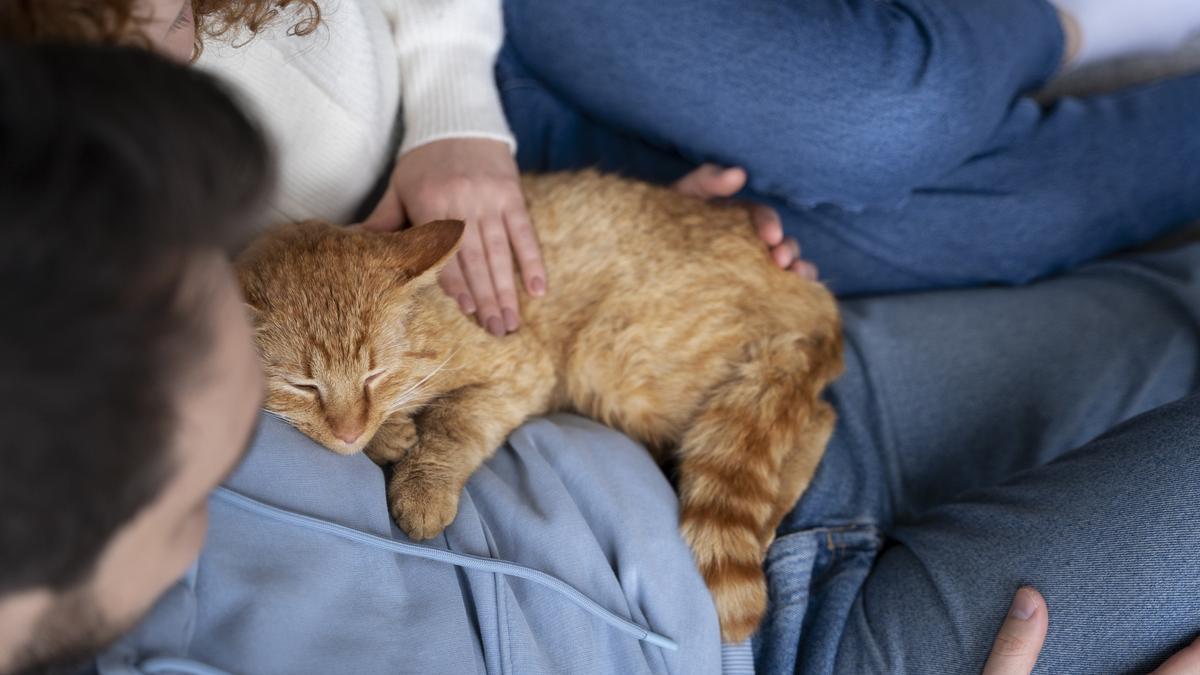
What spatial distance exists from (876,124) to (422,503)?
103 cm

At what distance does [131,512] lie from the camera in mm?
573

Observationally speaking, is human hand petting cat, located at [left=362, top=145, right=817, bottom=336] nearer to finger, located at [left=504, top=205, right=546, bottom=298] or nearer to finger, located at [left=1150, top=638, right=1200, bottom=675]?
finger, located at [left=504, top=205, right=546, bottom=298]

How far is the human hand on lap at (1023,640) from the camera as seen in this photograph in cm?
101

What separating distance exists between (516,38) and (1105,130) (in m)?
1.23

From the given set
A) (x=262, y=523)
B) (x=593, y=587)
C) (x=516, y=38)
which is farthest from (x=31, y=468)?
(x=516, y=38)

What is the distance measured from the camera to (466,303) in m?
1.38

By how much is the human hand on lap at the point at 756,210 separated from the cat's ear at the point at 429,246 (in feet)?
1.97

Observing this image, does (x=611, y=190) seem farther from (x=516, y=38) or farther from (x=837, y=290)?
(x=837, y=290)

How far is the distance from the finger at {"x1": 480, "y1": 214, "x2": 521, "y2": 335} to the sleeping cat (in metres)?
0.04

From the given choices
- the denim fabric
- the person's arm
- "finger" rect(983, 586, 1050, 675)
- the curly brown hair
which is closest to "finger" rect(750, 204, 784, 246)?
the denim fabric

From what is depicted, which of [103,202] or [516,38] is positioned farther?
[516,38]

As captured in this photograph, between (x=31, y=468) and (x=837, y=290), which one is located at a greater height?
(x=31, y=468)

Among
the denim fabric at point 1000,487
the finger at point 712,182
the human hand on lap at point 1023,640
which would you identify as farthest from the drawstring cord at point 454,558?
the finger at point 712,182

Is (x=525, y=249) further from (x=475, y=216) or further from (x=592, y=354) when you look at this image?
(x=592, y=354)
